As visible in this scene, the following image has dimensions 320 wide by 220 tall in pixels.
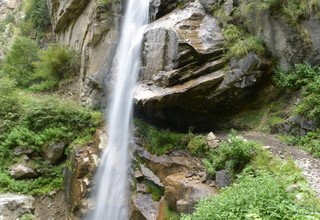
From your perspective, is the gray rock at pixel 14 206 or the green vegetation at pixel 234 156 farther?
the gray rock at pixel 14 206

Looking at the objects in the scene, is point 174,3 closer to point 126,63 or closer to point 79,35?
point 126,63

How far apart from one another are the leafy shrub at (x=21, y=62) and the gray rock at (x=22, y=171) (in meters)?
8.27

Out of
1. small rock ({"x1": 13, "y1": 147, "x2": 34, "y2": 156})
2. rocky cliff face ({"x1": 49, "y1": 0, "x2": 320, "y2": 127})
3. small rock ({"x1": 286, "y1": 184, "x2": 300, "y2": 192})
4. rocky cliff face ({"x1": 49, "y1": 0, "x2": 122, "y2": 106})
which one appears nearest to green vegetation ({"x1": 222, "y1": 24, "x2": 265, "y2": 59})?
rocky cliff face ({"x1": 49, "y1": 0, "x2": 320, "y2": 127})

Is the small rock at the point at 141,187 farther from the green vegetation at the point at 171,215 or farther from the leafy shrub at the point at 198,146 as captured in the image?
the leafy shrub at the point at 198,146

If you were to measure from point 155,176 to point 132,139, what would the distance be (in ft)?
7.01

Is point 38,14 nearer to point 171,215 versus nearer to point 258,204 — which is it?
point 171,215

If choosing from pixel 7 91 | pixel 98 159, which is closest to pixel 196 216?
pixel 98 159

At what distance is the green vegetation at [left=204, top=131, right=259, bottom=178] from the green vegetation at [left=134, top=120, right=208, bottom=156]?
1.19 metres

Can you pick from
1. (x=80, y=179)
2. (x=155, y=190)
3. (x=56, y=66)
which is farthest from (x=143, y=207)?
(x=56, y=66)

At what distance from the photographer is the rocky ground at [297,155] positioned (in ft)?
22.1

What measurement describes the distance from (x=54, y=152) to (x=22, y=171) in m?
1.33

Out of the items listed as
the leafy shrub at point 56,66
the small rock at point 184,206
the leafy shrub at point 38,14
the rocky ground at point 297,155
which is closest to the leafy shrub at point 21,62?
the leafy shrub at point 56,66

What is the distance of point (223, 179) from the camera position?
25.3 ft

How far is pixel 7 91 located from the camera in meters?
14.2
